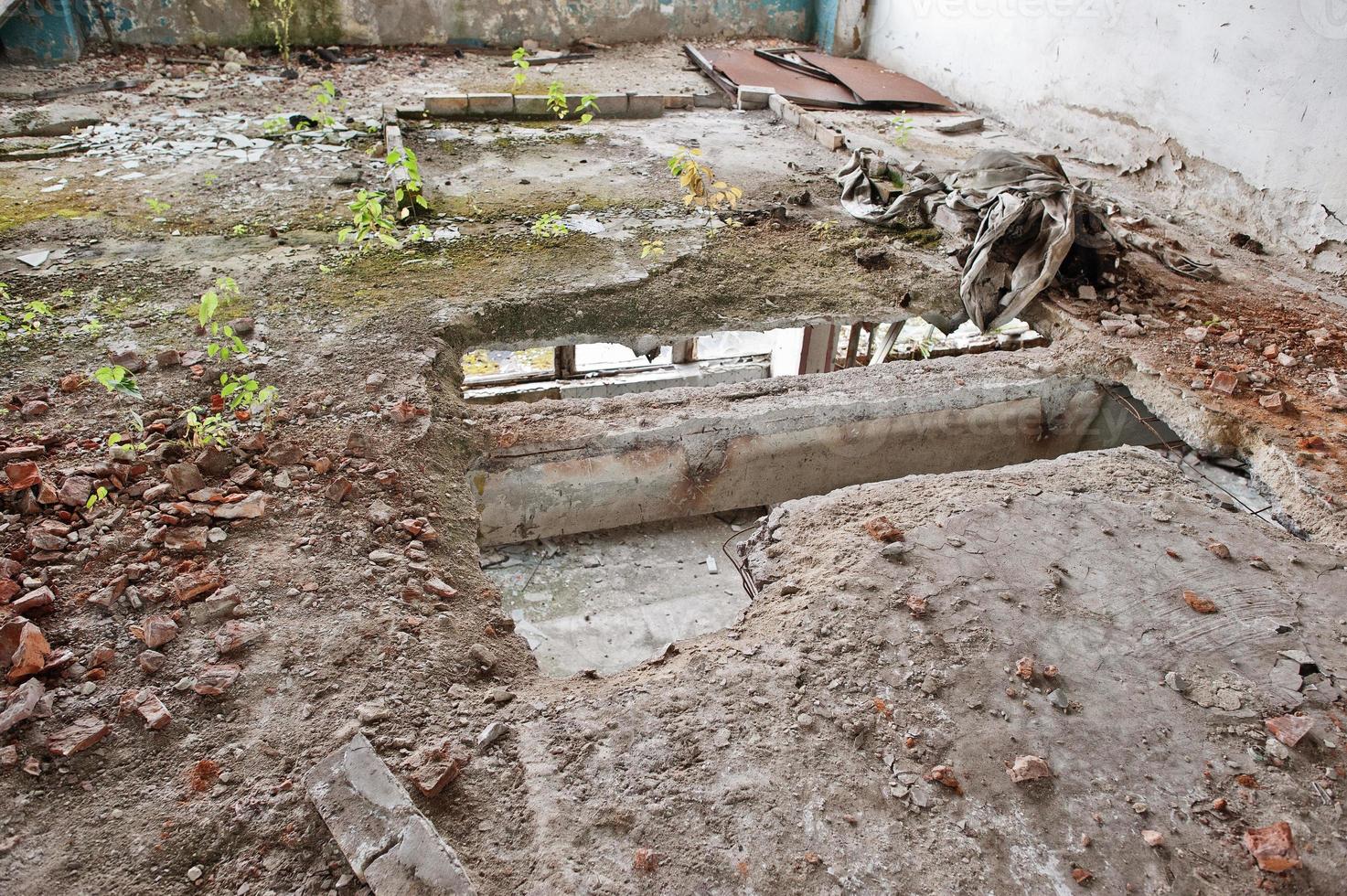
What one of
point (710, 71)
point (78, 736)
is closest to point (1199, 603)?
point (78, 736)

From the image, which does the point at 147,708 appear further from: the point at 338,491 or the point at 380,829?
the point at 338,491

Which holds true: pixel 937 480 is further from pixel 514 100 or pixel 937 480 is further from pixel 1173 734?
pixel 514 100

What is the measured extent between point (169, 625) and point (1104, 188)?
6724 millimetres

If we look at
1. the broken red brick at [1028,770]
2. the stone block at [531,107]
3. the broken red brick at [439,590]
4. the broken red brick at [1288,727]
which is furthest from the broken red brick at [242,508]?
the stone block at [531,107]

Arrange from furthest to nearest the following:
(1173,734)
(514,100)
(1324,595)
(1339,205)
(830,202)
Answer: (514,100), (830,202), (1339,205), (1324,595), (1173,734)

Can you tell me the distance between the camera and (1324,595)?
289 centimetres

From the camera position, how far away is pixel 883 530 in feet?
9.98

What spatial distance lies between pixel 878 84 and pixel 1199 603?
24.8ft

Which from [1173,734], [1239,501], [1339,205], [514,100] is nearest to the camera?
[1173,734]

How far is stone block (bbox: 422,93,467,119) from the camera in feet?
24.8

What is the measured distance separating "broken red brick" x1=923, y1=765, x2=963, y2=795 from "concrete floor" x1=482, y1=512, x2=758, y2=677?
1.13 meters

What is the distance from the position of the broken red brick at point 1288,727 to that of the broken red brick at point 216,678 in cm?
301

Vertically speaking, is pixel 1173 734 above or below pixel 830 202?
below

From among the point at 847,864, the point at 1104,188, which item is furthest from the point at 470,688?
the point at 1104,188
